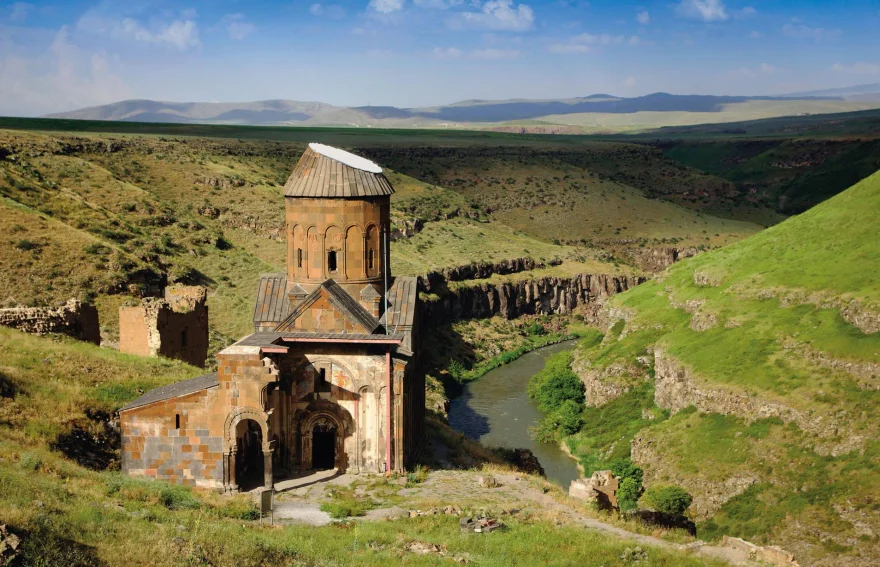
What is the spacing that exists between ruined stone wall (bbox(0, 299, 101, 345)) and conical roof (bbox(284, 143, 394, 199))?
7.65 m

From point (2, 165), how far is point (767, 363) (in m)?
Result: 38.3

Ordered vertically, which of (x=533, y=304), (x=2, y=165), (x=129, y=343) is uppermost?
(x=2, y=165)

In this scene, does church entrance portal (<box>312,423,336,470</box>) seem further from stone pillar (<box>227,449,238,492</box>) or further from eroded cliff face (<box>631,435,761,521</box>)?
eroded cliff face (<box>631,435,761,521</box>)

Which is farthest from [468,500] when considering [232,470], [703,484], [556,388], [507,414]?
[556,388]

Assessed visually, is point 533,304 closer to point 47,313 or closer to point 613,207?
point 613,207

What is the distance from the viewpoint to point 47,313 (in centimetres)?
2770

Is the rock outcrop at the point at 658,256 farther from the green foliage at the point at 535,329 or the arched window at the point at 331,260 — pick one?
the arched window at the point at 331,260

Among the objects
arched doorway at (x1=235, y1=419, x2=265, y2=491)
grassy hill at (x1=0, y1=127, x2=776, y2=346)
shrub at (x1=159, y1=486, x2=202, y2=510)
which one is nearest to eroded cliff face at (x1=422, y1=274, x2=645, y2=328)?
grassy hill at (x1=0, y1=127, x2=776, y2=346)

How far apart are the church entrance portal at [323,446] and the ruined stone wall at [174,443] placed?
3174mm

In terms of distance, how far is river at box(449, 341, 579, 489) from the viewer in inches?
1569

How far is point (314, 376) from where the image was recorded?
947 inches

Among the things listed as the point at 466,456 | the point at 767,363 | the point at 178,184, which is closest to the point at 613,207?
the point at 178,184

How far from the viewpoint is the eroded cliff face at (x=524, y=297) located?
2414 inches

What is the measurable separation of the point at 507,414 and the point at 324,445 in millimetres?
22955
